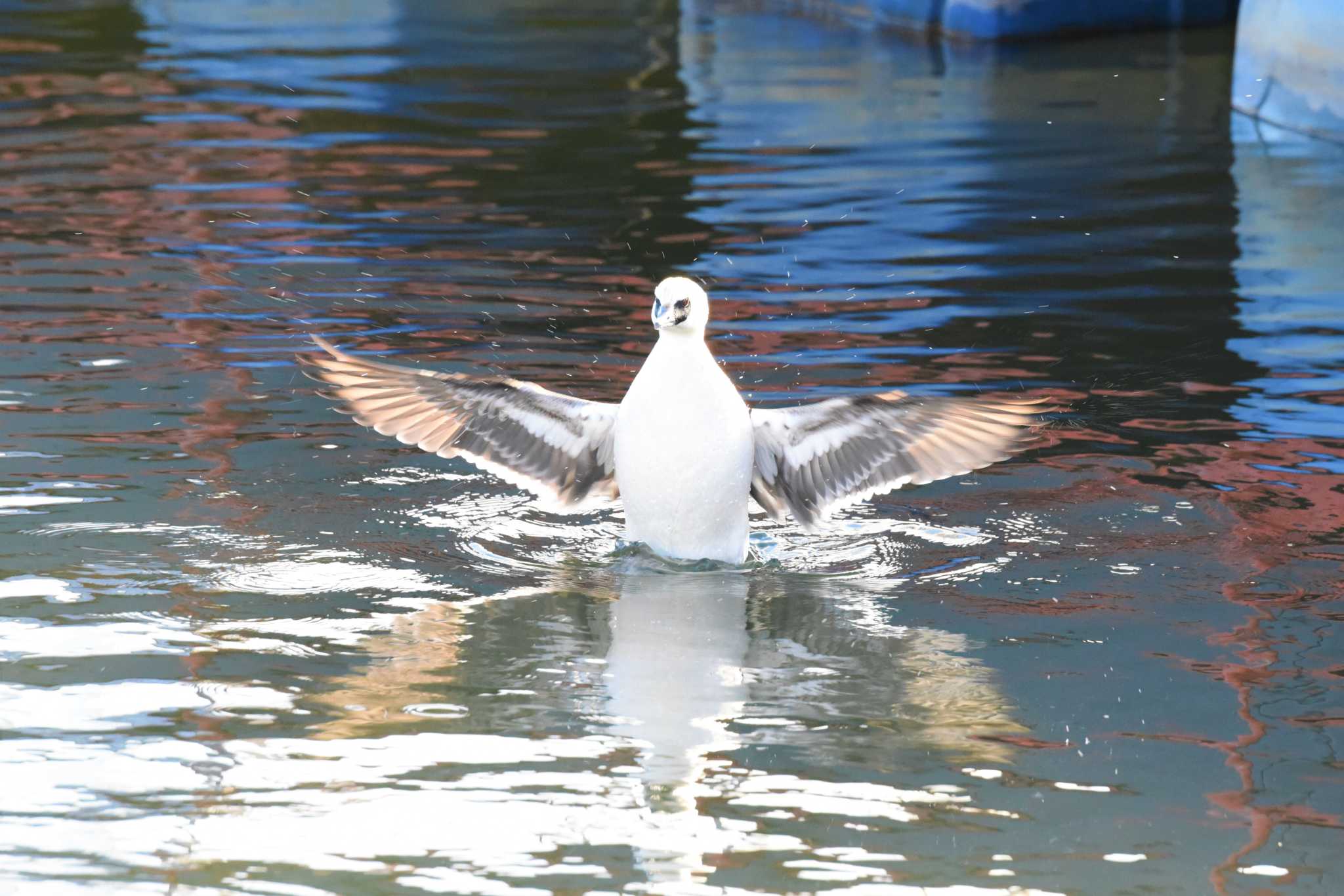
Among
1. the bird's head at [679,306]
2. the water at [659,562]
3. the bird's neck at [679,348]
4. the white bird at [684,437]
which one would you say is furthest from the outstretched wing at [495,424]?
the bird's head at [679,306]

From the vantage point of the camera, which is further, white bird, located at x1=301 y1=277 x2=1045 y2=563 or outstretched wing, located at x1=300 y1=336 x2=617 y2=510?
outstretched wing, located at x1=300 y1=336 x2=617 y2=510

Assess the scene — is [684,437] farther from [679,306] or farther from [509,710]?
[509,710]

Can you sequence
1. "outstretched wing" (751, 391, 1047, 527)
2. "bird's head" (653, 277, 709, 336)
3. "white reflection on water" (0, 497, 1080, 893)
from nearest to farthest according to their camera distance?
"white reflection on water" (0, 497, 1080, 893) → "bird's head" (653, 277, 709, 336) → "outstretched wing" (751, 391, 1047, 527)

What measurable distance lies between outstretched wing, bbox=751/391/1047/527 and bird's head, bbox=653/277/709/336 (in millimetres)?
582

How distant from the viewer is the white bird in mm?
7395

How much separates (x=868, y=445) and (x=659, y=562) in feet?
3.04

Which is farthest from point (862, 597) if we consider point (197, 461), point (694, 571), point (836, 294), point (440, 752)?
point (836, 294)

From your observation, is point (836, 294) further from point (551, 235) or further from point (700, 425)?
point (700, 425)

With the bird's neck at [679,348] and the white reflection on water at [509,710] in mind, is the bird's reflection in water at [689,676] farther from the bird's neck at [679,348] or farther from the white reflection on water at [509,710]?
the bird's neck at [679,348]

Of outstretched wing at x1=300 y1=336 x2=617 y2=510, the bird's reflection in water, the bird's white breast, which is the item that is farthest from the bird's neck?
the bird's reflection in water

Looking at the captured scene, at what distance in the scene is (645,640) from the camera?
6.82m

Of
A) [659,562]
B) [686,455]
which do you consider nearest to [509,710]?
[686,455]

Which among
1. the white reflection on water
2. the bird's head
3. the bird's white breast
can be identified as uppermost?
the bird's head

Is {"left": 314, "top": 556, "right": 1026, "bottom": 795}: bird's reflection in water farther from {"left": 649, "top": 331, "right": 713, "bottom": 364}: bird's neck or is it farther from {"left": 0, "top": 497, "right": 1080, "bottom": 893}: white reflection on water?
{"left": 649, "top": 331, "right": 713, "bottom": 364}: bird's neck
